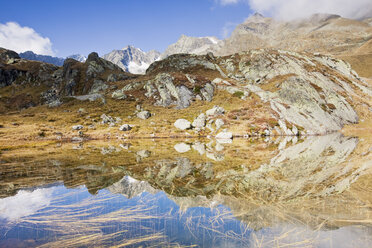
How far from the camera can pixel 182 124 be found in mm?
61688

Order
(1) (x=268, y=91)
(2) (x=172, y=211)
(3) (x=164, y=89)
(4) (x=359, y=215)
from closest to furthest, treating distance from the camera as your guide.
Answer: (4) (x=359, y=215) → (2) (x=172, y=211) → (1) (x=268, y=91) → (3) (x=164, y=89)

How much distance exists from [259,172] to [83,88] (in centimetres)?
11510

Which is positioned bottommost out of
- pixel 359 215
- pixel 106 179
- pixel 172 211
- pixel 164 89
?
pixel 359 215

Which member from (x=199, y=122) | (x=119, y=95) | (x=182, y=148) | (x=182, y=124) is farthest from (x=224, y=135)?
(x=119, y=95)

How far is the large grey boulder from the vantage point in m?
60.9

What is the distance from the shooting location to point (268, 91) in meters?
79.9

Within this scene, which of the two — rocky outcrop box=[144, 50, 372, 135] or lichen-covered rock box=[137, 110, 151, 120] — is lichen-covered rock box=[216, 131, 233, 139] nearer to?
rocky outcrop box=[144, 50, 372, 135]

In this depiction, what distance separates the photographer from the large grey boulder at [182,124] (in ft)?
200

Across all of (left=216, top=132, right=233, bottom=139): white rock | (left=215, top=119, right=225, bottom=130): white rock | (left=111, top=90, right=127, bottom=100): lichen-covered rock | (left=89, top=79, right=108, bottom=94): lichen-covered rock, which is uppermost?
(left=89, top=79, right=108, bottom=94): lichen-covered rock

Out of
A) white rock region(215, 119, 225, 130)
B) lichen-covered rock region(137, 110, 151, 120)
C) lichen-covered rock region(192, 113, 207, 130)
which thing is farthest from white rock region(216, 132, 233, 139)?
lichen-covered rock region(137, 110, 151, 120)

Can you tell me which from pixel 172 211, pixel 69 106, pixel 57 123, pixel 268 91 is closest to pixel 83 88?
pixel 69 106

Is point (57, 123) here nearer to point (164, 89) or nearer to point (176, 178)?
point (164, 89)

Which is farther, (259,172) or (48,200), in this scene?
(259,172)

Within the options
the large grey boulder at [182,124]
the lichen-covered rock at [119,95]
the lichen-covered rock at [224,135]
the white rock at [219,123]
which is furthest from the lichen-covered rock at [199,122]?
the lichen-covered rock at [119,95]
